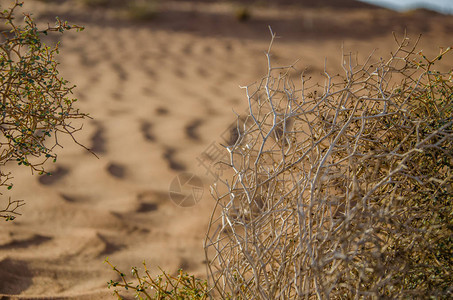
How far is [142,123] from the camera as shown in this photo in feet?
18.3

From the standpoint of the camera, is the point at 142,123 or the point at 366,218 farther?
the point at 142,123

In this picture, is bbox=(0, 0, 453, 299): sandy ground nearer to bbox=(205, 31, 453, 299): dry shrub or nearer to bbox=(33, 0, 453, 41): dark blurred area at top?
bbox=(33, 0, 453, 41): dark blurred area at top

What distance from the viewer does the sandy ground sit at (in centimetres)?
309

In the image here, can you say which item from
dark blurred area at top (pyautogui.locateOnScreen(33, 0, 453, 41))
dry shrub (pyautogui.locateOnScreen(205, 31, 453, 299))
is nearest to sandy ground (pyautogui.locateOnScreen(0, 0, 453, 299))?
dark blurred area at top (pyautogui.locateOnScreen(33, 0, 453, 41))

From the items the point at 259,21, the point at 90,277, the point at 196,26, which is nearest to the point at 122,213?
the point at 90,277

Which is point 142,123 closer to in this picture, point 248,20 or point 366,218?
point 366,218

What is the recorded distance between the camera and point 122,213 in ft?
12.3

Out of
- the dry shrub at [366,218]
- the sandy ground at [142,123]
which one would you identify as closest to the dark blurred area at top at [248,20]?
the sandy ground at [142,123]

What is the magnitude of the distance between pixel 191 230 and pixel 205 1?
13.5m

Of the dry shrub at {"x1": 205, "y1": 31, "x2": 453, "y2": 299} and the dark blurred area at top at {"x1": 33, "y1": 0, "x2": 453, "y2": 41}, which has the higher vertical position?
the dark blurred area at top at {"x1": 33, "y1": 0, "x2": 453, "y2": 41}

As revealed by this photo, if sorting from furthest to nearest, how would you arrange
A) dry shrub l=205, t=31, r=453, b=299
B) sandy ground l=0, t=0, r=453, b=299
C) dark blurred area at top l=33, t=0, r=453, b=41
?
dark blurred area at top l=33, t=0, r=453, b=41, sandy ground l=0, t=0, r=453, b=299, dry shrub l=205, t=31, r=453, b=299

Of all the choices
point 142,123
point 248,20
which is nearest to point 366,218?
point 142,123

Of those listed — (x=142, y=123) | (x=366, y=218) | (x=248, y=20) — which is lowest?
(x=366, y=218)

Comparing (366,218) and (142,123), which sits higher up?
(142,123)
